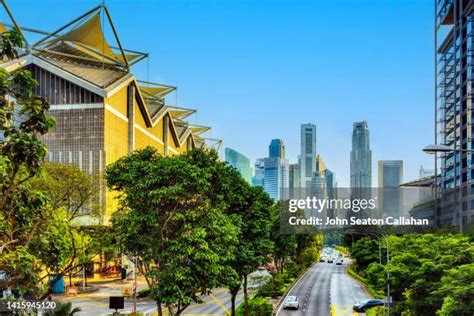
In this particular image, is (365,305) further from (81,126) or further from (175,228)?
(81,126)

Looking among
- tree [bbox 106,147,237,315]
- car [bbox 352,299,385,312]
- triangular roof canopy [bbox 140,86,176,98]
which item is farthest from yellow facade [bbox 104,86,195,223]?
tree [bbox 106,147,237,315]

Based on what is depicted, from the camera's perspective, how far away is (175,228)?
2295cm

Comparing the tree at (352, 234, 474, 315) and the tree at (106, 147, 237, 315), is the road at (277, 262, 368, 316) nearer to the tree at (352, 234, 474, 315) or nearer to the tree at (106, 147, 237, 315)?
the tree at (352, 234, 474, 315)

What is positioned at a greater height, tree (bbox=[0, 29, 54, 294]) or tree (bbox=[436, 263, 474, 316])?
tree (bbox=[0, 29, 54, 294])

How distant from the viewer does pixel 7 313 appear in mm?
10258

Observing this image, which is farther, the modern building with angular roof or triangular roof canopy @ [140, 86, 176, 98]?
triangular roof canopy @ [140, 86, 176, 98]

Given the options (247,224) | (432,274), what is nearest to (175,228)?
(247,224)

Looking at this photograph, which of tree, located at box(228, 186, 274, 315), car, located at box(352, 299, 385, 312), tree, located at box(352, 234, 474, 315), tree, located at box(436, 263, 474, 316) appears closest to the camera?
tree, located at box(436, 263, 474, 316)

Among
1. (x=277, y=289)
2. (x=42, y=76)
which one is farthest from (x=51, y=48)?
(x=277, y=289)

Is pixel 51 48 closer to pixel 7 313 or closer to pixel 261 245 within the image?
pixel 261 245

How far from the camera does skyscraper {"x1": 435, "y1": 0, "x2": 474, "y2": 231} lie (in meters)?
70.7

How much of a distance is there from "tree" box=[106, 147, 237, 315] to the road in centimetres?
2196

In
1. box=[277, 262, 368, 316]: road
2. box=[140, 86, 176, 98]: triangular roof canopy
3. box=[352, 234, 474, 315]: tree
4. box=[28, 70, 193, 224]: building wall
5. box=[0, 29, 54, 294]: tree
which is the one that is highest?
box=[140, 86, 176, 98]: triangular roof canopy

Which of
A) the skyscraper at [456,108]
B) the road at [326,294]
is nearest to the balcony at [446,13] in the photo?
the skyscraper at [456,108]
